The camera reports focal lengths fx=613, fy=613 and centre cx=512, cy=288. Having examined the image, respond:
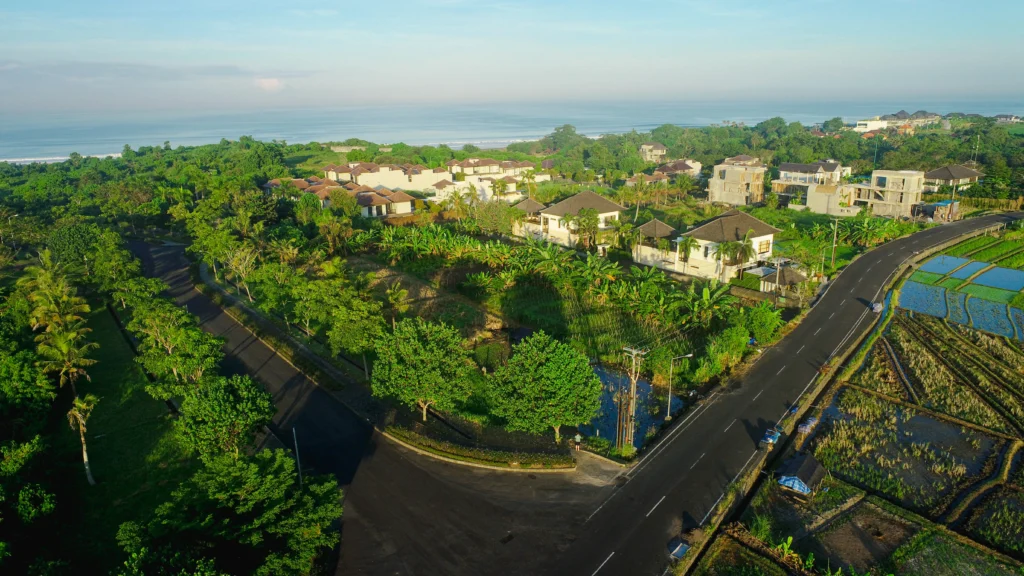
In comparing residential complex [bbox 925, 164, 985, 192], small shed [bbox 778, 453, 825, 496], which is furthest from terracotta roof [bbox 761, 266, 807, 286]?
residential complex [bbox 925, 164, 985, 192]

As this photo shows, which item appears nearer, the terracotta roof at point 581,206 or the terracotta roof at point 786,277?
the terracotta roof at point 786,277

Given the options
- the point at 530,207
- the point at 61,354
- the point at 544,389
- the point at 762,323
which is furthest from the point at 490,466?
the point at 530,207

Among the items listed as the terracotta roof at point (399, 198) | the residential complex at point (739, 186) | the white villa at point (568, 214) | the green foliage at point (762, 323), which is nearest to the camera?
the green foliage at point (762, 323)

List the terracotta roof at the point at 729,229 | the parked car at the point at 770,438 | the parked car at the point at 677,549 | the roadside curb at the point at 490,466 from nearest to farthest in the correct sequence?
the parked car at the point at 677,549 < the roadside curb at the point at 490,466 < the parked car at the point at 770,438 < the terracotta roof at the point at 729,229

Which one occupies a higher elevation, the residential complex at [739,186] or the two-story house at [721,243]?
the residential complex at [739,186]

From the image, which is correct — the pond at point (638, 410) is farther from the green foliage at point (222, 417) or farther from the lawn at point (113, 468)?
the lawn at point (113, 468)

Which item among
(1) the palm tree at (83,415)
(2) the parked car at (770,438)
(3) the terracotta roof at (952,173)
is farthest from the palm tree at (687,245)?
(3) the terracotta roof at (952,173)
